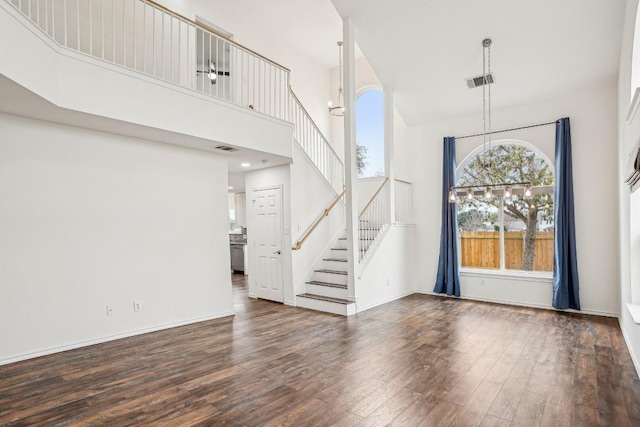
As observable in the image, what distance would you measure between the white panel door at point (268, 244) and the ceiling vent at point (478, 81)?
3.76 meters

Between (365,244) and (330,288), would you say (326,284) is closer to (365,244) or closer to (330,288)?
(330,288)

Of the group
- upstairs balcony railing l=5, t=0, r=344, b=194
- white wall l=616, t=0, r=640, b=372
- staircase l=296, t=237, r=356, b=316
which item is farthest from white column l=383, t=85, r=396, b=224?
white wall l=616, t=0, r=640, b=372

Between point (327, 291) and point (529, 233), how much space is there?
370cm

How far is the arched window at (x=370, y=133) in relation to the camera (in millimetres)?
8758

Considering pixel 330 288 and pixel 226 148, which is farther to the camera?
pixel 330 288

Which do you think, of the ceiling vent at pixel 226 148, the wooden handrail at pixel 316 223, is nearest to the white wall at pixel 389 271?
the wooden handrail at pixel 316 223

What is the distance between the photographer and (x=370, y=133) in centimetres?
903

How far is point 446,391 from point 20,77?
14.5 feet

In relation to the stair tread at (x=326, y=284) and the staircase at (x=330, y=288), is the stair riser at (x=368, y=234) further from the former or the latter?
the stair tread at (x=326, y=284)

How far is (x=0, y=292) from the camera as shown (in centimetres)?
366

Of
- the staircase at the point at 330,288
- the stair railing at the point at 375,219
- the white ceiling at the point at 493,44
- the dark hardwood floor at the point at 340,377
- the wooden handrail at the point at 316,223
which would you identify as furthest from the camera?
the stair railing at the point at 375,219

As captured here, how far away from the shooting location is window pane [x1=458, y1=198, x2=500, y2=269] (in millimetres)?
6688

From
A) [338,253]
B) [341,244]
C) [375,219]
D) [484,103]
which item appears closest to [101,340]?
[338,253]

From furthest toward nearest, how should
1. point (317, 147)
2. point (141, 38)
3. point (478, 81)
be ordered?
point (317, 147)
point (478, 81)
point (141, 38)
